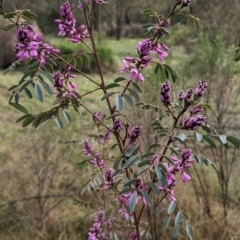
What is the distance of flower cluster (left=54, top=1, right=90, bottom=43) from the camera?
2.93ft

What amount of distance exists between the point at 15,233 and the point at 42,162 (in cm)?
47

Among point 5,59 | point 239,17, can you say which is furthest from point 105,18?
point 239,17

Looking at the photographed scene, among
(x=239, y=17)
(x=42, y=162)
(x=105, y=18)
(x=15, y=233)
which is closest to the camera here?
(x=15, y=233)

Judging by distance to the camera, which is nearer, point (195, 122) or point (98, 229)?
point (195, 122)

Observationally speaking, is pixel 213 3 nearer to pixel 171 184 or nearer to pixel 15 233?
pixel 15 233

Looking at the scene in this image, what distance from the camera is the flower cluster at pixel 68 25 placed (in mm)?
893

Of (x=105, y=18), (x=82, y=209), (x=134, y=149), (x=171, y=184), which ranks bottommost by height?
(x=105, y=18)

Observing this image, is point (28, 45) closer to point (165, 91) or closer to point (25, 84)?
point (25, 84)

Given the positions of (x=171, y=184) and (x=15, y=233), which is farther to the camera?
(x=15, y=233)

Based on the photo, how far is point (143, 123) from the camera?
2.52 m

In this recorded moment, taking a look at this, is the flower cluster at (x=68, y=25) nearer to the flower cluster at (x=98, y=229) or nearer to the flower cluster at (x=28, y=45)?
the flower cluster at (x=28, y=45)

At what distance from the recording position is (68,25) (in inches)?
36.6

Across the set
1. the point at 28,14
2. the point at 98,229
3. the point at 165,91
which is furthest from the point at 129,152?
the point at 98,229

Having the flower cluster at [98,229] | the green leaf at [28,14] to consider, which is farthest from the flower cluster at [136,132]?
the flower cluster at [98,229]
